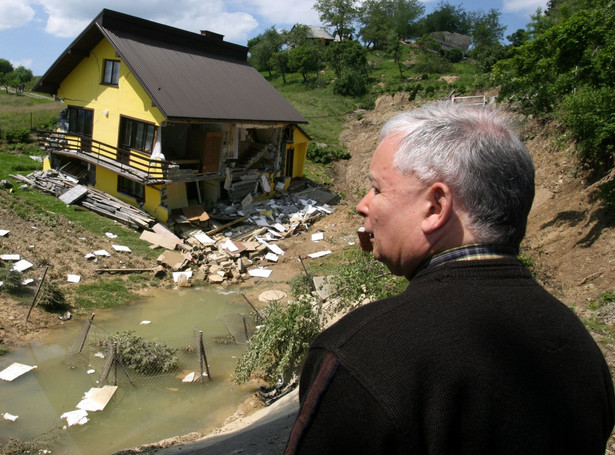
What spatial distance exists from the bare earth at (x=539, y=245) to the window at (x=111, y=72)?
23.3 feet

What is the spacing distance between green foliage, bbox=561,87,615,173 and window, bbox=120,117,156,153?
15.7 meters

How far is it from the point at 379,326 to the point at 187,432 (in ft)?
29.2

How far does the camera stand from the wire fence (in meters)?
10.2

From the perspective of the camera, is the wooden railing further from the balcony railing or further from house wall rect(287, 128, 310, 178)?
house wall rect(287, 128, 310, 178)

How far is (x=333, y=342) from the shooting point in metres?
1.28

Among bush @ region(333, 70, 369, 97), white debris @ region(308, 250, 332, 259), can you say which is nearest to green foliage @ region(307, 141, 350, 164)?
white debris @ region(308, 250, 332, 259)

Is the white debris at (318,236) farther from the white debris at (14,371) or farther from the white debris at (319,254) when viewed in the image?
the white debris at (14,371)

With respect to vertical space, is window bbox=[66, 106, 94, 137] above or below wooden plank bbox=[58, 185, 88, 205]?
above

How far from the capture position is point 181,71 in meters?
21.5

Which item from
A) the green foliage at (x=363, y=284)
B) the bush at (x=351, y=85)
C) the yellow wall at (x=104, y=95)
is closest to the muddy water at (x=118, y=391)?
the green foliage at (x=363, y=284)

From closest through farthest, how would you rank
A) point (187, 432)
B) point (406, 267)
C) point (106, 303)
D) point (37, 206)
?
point (406, 267) < point (187, 432) < point (106, 303) < point (37, 206)

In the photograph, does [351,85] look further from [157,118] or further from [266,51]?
[157,118]

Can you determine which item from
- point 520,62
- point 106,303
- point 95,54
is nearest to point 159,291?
point 106,303

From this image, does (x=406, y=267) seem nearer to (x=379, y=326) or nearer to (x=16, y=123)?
(x=379, y=326)
